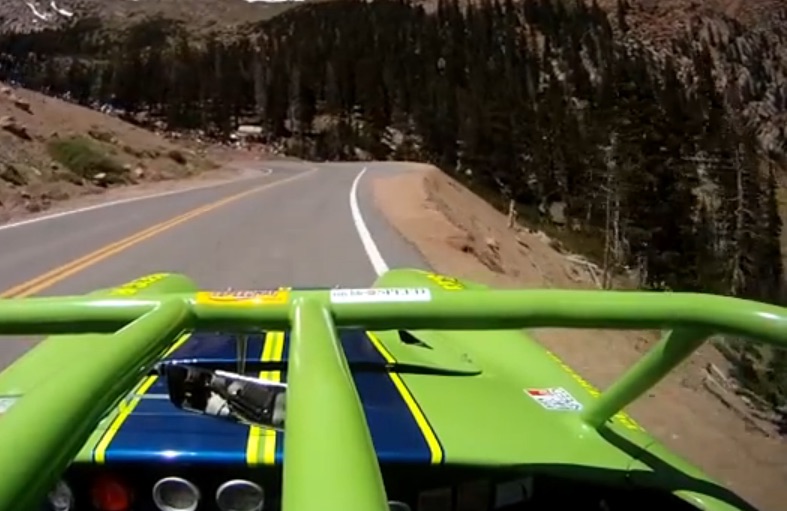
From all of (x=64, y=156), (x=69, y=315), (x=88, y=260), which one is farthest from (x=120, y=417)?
(x=64, y=156)

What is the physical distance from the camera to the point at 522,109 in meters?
116

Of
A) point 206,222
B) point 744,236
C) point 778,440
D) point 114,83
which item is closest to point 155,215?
point 206,222

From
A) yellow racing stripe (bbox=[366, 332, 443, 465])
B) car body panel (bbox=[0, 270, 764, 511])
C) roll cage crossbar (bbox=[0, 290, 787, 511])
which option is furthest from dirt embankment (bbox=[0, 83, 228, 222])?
roll cage crossbar (bbox=[0, 290, 787, 511])

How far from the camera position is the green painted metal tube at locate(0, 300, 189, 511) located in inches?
50.6

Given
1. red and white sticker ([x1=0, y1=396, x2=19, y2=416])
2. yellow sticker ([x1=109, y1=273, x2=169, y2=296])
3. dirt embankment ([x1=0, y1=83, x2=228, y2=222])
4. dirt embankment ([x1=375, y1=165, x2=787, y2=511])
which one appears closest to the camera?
red and white sticker ([x1=0, y1=396, x2=19, y2=416])

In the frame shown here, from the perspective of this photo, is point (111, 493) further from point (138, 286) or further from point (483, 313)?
point (138, 286)

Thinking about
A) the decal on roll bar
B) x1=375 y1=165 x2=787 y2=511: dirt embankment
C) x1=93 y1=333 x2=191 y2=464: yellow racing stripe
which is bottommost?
x1=375 y1=165 x2=787 y2=511: dirt embankment

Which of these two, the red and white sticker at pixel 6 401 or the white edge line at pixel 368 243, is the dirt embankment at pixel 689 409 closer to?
the white edge line at pixel 368 243

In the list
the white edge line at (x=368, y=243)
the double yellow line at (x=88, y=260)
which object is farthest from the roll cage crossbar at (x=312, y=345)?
the white edge line at (x=368, y=243)

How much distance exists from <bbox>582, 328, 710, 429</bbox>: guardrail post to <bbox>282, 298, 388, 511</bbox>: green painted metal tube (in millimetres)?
917

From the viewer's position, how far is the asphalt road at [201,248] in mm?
11930

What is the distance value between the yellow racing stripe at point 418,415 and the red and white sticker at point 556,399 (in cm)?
42

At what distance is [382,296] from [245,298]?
36 centimetres

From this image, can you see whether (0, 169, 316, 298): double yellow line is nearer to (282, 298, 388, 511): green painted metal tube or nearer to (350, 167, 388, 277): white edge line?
(350, 167, 388, 277): white edge line
